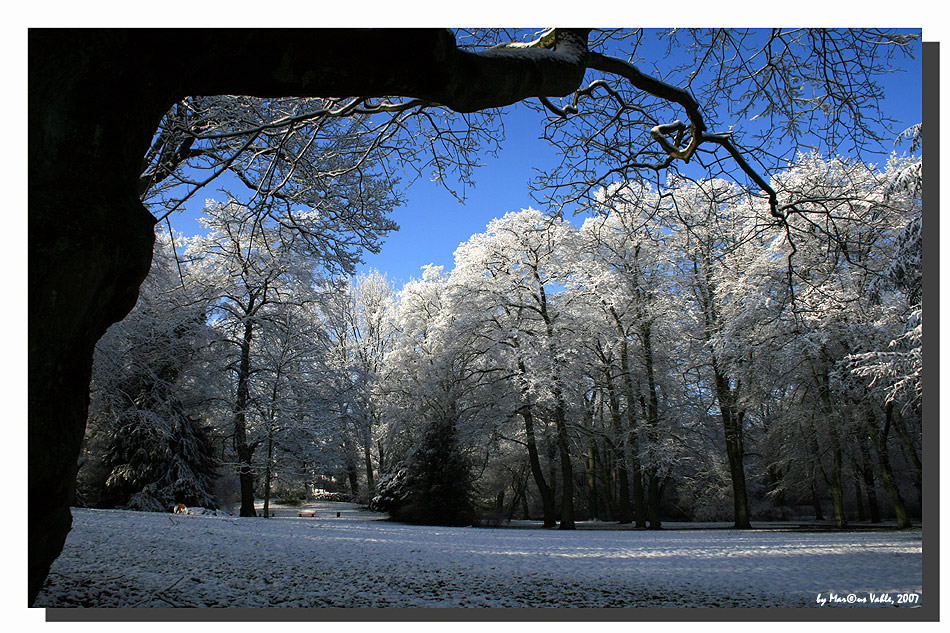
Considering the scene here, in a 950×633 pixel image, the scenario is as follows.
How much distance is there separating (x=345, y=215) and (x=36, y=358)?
12.7ft

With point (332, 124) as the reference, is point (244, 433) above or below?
below

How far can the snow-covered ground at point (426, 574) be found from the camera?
10.8ft

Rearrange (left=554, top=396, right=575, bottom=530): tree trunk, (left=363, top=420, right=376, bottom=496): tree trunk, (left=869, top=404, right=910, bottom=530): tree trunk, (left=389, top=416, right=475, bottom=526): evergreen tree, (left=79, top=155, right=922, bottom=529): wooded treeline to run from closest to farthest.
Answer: (left=869, top=404, right=910, bottom=530): tree trunk, (left=79, top=155, right=922, bottom=529): wooded treeline, (left=554, top=396, right=575, bottom=530): tree trunk, (left=389, top=416, right=475, bottom=526): evergreen tree, (left=363, top=420, right=376, bottom=496): tree trunk

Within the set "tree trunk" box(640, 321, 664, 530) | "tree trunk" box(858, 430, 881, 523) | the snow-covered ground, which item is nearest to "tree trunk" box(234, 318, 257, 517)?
the snow-covered ground

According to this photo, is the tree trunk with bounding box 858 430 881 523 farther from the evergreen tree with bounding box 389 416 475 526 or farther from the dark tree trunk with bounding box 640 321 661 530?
the evergreen tree with bounding box 389 416 475 526

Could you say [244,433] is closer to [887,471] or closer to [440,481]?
[440,481]

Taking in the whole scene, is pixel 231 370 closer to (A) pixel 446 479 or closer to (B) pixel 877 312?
(A) pixel 446 479

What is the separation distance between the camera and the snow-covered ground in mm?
3287

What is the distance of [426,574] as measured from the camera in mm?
4375

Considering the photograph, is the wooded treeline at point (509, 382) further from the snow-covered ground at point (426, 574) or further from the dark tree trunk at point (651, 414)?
the snow-covered ground at point (426, 574)

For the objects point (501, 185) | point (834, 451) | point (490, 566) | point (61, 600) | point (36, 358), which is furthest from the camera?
point (834, 451)

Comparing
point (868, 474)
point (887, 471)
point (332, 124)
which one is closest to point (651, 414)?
point (887, 471)

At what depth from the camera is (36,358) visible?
179cm
